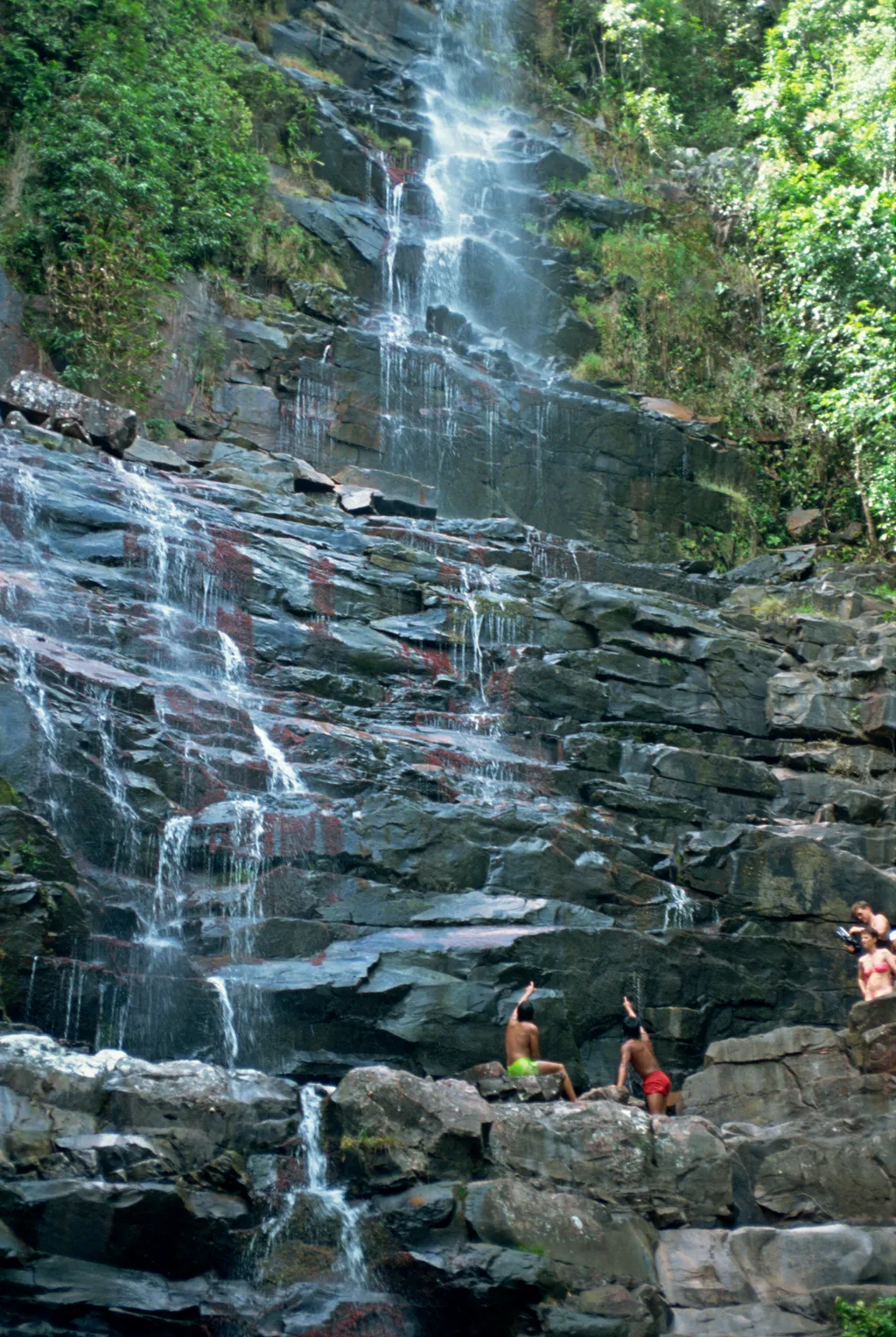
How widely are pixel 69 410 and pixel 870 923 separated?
12.2 m

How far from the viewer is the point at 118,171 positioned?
21688 mm

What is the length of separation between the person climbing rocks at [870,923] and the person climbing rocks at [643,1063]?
2286 mm

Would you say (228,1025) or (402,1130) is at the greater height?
(228,1025)

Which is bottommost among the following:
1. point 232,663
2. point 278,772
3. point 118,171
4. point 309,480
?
point 278,772

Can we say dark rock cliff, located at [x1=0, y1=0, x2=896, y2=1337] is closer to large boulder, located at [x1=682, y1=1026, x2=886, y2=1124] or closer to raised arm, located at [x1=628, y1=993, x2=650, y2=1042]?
large boulder, located at [x1=682, y1=1026, x2=886, y2=1124]

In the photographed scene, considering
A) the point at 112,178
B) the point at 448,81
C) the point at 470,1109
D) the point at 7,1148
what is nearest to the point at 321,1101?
the point at 470,1109

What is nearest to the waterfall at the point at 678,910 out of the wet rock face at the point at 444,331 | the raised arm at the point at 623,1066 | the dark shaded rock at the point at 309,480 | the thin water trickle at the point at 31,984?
the raised arm at the point at 623,1066

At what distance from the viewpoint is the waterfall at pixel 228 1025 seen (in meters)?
10.5

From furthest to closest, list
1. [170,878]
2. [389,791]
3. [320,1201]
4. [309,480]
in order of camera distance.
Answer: [309,480] < [389,791] < [170,878] < [320,1201]

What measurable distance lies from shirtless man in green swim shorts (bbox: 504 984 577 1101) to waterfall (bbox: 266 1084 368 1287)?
6.00ft

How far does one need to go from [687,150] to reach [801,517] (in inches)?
471

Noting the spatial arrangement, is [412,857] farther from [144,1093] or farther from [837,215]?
[837,215]

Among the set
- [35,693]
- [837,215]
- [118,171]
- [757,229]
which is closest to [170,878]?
[35,693]

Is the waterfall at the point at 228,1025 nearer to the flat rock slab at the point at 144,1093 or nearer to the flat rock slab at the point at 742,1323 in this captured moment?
the flat rock slab at the point at 144,1093
